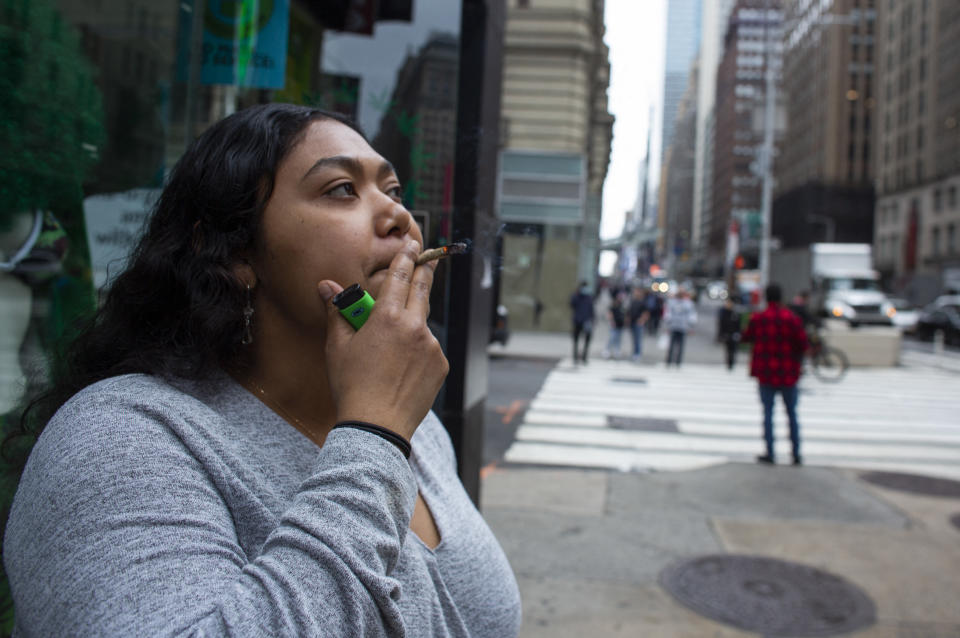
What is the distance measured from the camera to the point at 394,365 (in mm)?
1146

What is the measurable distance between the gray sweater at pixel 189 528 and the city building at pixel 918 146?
54.5m

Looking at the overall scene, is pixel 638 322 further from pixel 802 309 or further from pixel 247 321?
pixel 247 321

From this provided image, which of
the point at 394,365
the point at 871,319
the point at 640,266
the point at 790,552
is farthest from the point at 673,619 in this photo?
the point at 640,266

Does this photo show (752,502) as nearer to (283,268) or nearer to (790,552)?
(790,552)

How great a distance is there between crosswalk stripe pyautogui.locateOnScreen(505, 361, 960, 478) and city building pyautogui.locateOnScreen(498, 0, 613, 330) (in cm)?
214

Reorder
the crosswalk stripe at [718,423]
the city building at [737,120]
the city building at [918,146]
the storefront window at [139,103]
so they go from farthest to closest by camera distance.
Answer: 1. the city building at [737,120]
2. the city building at [918,146]
3. the crosswalk stripe at [718,423]
4. the storefront window at [139,103]

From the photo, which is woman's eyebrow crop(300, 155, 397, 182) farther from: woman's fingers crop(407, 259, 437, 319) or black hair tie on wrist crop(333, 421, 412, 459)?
black hair tie on wrist crop(333, 421, 412, 459)

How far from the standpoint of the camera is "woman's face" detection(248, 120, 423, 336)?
129cm

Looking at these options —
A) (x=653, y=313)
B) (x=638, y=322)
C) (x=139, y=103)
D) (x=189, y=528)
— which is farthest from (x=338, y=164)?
(x=653, y=313)

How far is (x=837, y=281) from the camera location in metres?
33.1

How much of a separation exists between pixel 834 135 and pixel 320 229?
3907 inches

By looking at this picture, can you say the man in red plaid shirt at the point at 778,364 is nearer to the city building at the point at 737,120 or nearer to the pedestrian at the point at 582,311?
the pedestrian at the point at 582,311

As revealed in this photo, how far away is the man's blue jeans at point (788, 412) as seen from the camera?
776 cm

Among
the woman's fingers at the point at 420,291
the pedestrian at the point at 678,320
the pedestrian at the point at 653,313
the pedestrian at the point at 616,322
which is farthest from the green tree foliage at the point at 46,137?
the pedestrian at the point at 653,313
